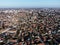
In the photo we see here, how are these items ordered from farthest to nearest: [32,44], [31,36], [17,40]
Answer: [31,36] < [17,40] < [32,44]

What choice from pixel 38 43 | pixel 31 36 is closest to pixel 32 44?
pixel 38 43

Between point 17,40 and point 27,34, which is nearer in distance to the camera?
point 17,40

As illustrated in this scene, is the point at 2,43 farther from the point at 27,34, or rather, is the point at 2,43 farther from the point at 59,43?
the point at 59,43

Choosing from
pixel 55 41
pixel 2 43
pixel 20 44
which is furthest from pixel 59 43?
pixel 2 43

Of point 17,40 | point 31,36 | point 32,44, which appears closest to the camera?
point 32,44

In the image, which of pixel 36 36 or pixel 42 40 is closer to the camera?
pixel 42 40

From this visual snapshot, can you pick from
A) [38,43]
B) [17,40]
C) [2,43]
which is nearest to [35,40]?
[38,43]

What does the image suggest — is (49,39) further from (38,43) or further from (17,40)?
(17,40)

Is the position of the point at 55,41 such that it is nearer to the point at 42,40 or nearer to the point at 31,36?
the point at 42,40
